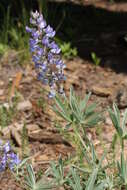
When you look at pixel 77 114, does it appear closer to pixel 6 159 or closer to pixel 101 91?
pixel 6 159

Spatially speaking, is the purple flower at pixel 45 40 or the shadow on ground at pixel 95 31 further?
the shadow on ground at pixel 95 31

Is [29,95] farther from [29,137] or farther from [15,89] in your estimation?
[29,137]

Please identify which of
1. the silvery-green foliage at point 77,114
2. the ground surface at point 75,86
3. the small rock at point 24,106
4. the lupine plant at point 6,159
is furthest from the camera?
the small rock at point 24,106

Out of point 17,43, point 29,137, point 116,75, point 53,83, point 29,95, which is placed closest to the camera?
point 53,83

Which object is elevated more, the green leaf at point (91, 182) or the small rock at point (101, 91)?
the small rock at point (101, 91)

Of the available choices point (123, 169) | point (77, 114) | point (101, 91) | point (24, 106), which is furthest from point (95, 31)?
point (123, 169)

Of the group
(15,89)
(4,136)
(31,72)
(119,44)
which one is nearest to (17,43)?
(31,72)

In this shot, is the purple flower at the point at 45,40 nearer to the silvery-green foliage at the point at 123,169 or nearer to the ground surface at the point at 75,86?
the silvery-green foliage at the point at 123,169

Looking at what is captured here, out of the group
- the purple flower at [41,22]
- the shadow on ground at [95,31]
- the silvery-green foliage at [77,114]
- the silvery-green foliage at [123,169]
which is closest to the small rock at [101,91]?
the shadow on ground at [95,31]
